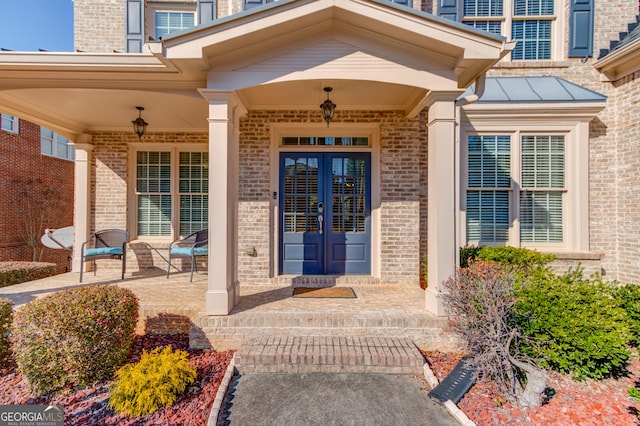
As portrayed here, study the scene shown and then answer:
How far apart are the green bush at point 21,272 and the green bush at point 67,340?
4514 millimetres

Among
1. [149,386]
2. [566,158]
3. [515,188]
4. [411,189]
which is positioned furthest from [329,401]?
[566,158]

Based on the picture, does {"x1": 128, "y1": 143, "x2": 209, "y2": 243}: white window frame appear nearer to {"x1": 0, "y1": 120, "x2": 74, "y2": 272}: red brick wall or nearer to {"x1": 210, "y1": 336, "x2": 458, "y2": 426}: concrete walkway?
{"x1": 210, "y1": 336, "x2": 458, "y2": 426}: concrete walkway

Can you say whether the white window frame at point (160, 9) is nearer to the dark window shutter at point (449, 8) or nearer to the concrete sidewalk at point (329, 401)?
the dark window shutter at point (449, 8)

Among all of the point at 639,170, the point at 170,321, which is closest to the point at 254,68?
the point at 170,321

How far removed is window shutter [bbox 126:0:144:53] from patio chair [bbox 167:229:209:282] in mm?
3589

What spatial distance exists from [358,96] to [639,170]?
4.71m

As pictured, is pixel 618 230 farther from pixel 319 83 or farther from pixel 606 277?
pixel 319 83

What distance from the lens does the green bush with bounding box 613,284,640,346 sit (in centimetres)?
365

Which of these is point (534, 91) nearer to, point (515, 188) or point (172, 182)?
point (515, 188)

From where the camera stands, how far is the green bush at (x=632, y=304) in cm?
365

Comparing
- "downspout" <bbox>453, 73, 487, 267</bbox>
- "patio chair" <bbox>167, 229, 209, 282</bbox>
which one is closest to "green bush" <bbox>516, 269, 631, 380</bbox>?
"downspout" <bbox>453, 73, 487, 267</bbox>

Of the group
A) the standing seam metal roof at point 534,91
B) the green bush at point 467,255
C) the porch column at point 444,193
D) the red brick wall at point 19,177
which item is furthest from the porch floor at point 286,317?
the red brick wall at point 19,177

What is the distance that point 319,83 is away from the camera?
Result: 417cm

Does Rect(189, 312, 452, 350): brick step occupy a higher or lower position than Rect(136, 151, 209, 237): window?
lower
